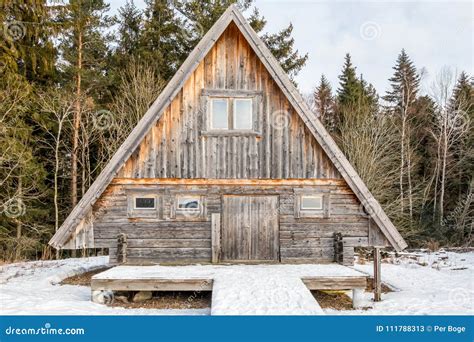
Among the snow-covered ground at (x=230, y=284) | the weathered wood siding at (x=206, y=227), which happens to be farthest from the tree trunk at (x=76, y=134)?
the weathered wood siding at (x=206, y=227)

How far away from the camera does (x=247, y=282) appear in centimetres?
790

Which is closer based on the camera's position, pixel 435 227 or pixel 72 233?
pixel 72 233

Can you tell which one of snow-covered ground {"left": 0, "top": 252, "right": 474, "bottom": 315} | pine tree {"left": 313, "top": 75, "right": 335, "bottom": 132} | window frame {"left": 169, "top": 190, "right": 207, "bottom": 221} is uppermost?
pine tree {"left": 313, "top": 75, "right": 335, "bottom": 132}

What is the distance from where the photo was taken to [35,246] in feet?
60.3

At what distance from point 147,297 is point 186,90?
5.80m

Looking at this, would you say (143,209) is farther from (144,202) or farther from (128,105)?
(128,105)

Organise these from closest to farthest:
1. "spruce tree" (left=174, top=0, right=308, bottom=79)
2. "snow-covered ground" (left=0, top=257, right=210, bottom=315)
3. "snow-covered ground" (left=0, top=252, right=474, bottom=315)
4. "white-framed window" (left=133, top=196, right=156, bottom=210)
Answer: "snow-covered ground" (left=0, top=257, right=210, bottom=315) < "snow-covered ground" (left=0, top=252, right=474, bottom=315) < "white-framed window" (left=133, top=196, right=156, bottom=210) < "spruce tree" (left=174, top=0, right=308, bottom=79)

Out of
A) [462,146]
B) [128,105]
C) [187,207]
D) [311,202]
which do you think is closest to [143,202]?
[187,207]

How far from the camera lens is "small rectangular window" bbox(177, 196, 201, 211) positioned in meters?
10.2

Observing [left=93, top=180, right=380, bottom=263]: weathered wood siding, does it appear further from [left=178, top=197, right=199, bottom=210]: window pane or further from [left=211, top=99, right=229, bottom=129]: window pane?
[left=211, top=99, right=229, bottom=129]: window pane

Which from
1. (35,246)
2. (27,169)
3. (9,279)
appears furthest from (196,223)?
(35,246)

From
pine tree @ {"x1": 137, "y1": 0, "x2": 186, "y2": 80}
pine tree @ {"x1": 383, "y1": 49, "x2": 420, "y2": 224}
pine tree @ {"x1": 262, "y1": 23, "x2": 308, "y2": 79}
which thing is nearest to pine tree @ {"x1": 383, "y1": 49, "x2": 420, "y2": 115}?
pine tree @ {"x1": 383, "y1": 49, "x2": 420, "y2": 224}

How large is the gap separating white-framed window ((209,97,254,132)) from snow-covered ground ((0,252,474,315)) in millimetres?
4135
